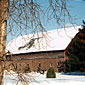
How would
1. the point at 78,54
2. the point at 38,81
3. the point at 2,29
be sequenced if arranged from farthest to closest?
the point at 78,54 < the point at 38,81 < the point at 2,29

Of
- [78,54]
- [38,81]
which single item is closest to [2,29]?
[38,81]

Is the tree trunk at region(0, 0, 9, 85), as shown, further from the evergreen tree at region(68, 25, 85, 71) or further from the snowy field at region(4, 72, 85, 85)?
the evergreen tree at region(68, 25, 85, 71)

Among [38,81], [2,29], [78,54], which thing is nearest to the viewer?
[2,29]

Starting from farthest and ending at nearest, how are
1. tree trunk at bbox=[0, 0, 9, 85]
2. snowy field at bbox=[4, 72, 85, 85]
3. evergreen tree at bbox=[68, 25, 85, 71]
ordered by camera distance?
evergreen tree at bbox=[68, 25, 85, 71] < snowy field at bbox=[4, 72, 85, 85] < tree trunk at bbox=[0, 0, 9, 85]

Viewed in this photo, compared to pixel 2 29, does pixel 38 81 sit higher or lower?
lower

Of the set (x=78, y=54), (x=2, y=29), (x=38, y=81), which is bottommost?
Result: (x=38, y=81)

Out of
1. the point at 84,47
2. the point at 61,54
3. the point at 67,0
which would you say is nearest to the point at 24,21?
the point at 67,0

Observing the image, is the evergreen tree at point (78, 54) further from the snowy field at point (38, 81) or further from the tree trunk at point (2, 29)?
the tree trunk at point (2, 29)

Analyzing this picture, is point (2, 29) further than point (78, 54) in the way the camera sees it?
No

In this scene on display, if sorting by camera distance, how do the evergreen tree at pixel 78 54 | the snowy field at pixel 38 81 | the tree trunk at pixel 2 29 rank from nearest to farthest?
the tree trunk at pixel 2 29, the snowy field at pixel 38 81, the evergreen tree at pixel 78 54

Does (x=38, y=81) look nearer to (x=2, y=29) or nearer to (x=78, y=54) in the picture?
(x=2, y=29)

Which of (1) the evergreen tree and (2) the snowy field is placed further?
(1) the evergreen tree

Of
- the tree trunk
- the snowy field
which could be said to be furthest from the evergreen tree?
the tree trunk

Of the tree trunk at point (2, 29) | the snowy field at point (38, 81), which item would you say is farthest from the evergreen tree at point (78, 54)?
the tree trunk at point (2, 29)
